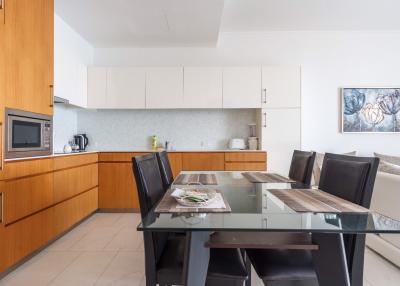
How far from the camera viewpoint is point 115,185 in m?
3.98

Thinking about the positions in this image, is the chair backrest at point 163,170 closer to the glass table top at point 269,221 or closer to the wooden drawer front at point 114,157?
the glass table top at point 269,221

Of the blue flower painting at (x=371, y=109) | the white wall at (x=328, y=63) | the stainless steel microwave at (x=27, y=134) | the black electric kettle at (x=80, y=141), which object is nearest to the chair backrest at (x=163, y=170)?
the stainless steel microwave at (x=27, y=134)

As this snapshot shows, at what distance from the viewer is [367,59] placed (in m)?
4.36

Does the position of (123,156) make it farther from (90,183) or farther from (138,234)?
(138,234)

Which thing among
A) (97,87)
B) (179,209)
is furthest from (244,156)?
(179,209)

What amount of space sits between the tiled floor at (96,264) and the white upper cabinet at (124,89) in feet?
6.14

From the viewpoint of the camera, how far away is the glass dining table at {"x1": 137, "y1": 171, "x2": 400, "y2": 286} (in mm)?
952

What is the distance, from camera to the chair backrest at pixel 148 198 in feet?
4.07

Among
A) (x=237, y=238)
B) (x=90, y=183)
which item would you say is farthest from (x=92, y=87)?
(x=237, y=238)

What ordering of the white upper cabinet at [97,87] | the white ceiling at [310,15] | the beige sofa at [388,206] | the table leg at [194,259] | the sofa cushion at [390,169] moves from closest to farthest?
the table leg at [194,259] < the beige sofa at [388,206] < the sofa cushion at [390,169] < the white ceiling at [310,15] < the white upper cabinet at [97,87]

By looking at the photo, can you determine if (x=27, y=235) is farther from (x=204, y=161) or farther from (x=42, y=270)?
(x=204, y=161)

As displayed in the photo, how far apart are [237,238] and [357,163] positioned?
2.37 feet

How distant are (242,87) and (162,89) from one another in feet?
3.85

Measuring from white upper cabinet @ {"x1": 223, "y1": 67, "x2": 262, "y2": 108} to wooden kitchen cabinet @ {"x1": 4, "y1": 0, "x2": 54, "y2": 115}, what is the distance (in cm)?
229
